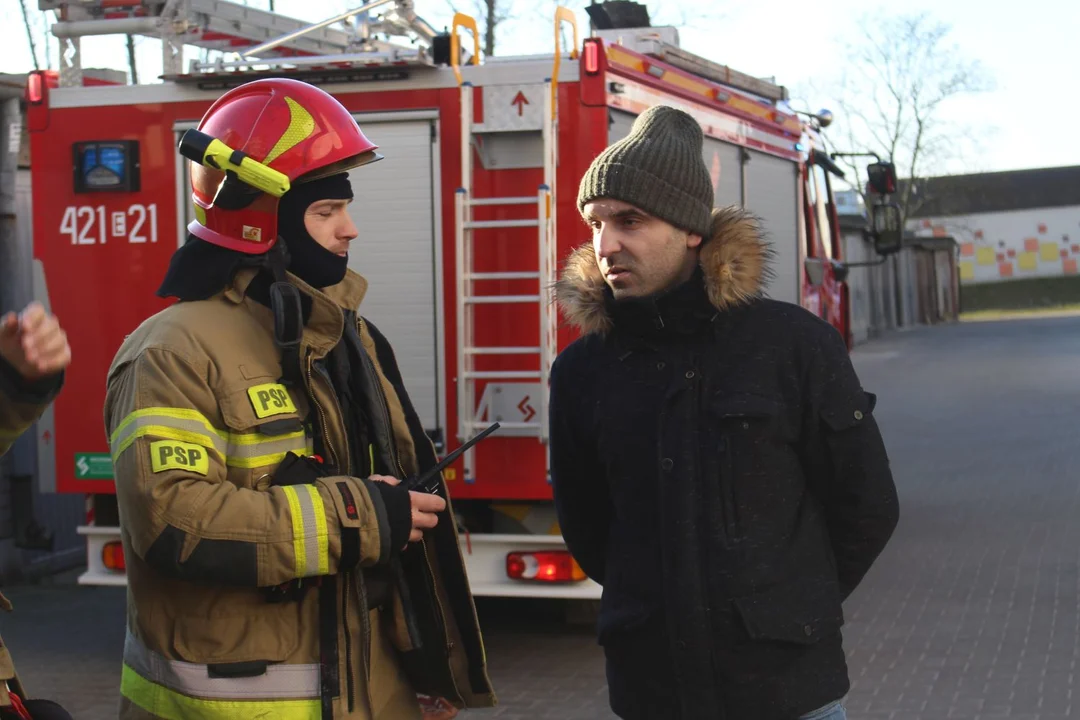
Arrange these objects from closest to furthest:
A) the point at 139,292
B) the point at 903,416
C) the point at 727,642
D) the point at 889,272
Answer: the point at 727,642, the point at 139,292, the point at 903,416, the point at 889,272

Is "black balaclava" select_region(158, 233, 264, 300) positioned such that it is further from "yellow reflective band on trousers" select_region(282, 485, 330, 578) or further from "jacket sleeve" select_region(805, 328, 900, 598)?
"jacket sleeve" select_region(805, 328, 900, 598)

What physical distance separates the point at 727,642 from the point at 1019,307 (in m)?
70.4

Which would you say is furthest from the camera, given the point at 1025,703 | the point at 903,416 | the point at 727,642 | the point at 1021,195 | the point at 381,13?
the point at 1021,195

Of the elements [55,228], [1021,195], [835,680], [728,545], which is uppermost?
[1021,195]

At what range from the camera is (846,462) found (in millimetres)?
2783

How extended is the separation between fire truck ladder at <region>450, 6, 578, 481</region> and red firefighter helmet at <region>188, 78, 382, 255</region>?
325cm

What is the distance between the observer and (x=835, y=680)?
2.74m

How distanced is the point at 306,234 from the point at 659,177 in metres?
0.70

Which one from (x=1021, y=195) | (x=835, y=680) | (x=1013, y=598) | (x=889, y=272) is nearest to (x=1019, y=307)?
(x=1021, y=195)

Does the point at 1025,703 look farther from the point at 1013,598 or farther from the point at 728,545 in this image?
the point at 728,545

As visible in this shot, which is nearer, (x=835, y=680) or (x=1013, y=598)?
(x=835, y=680)

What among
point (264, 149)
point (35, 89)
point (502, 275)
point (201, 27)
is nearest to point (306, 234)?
point (264, 149)

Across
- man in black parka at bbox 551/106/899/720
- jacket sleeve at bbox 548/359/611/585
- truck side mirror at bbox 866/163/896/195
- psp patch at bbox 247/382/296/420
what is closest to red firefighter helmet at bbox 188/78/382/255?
psp patch at bbox 247/382/296/420

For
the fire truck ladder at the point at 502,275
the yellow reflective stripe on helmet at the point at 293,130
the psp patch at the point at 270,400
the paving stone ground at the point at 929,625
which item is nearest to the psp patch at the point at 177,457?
the psp patch at the point at 270,400
